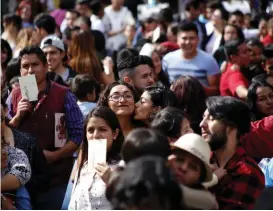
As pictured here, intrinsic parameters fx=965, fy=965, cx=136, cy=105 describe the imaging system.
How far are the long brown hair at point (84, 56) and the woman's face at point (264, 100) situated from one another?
2714 millimetres

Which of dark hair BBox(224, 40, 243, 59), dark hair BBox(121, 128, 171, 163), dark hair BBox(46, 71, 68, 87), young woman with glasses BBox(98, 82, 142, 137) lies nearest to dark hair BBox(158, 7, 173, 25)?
dark hair BBox(224, 40, 243, 59)

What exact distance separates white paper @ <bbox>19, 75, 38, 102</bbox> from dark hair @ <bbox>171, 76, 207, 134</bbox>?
1.13 m

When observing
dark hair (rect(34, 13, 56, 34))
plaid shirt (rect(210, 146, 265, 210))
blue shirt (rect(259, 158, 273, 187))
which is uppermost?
dark hair (rect(34, 13, 56, 34))

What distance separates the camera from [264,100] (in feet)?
27.0

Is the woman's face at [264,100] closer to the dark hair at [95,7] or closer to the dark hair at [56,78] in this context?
the dark hair at [56,78]

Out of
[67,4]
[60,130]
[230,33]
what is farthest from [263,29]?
[60,130]

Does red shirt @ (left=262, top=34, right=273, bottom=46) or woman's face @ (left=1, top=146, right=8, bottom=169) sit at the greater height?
red shirt @ (left=262, top=34, right=273, bottom=46)

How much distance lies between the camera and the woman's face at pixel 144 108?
7285mm

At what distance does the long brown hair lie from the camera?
10.6 meters

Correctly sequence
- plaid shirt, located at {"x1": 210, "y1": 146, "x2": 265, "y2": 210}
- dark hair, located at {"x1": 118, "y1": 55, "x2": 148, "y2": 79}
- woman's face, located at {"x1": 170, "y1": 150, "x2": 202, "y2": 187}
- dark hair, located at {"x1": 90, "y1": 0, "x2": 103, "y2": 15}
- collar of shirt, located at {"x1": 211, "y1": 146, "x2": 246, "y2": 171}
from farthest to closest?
dark hair, located at {"x1": 90, "y1": 0, "x2": 103, "y2": 15} → dark hair, located at {"x1": 118, "y1": 55, "x2": 148, "y2": 79} → collar of shirt, located at {"x1": 211, "y1": 146, "x2": 246, "y2": 171} → plaid shirt, located at {"x1": 210, "y1": 146, "x2": 265, "y2": 210} → woman's face, located at {"x1": 170, "y1": 150, "x2": 202, "y2": 187}

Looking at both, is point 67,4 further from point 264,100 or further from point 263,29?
point 264,100

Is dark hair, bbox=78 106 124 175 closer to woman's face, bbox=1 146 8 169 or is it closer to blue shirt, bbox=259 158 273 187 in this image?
woman's face, bbox=1 146 8 169

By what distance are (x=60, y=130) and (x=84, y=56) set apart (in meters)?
2.64

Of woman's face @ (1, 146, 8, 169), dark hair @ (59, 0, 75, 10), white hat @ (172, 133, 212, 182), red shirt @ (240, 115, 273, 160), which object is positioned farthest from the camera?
dark hair @ (59, 0, 75, 10)
